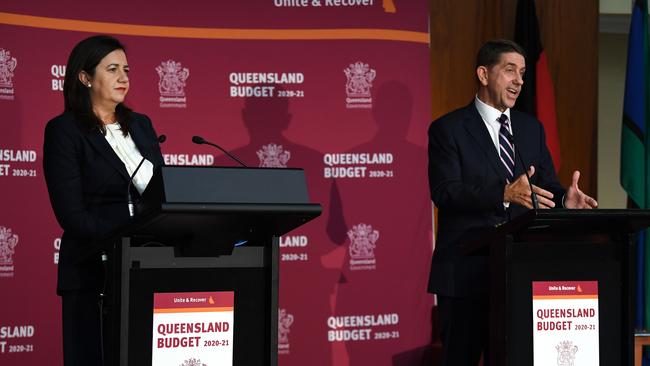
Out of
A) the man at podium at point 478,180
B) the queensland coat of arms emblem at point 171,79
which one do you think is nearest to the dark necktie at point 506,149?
the man at podium at point 478,180

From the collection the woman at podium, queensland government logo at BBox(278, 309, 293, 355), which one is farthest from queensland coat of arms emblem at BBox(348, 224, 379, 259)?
the woman at podium

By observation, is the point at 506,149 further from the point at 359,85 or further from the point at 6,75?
the point at 6,75

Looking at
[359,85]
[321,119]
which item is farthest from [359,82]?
[321,119]

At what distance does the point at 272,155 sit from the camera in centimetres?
562

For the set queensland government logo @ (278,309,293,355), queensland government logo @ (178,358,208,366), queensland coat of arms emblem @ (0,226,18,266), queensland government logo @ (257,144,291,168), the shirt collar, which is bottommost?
queensland government logo @ (278,309,293,355)

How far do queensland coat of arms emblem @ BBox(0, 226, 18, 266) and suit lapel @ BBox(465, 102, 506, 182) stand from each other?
105 inches

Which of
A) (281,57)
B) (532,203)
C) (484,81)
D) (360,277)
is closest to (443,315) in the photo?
(532,203)

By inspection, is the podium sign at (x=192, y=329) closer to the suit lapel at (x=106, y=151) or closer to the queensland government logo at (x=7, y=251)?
the suit lapel at (x=106, y=151)

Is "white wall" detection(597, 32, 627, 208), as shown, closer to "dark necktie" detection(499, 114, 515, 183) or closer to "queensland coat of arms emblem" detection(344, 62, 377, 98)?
"queensland coat of arms emblem" detection(344, 62, 377, 98)

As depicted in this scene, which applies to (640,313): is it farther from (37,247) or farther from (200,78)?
(37,247)

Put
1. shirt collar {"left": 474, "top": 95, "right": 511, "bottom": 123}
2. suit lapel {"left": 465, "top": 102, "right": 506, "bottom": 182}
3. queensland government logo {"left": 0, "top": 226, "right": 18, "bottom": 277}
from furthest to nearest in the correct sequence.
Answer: queensland government logo {"left": 0, "top": 226, "right": 18, "bottom": 277} < shirt collar {"left": 474, "top": 95, "right": 511, "bottom": 123} < suit lapel {"left": 465, "top": 102, "right": 506, "bottom": 182}

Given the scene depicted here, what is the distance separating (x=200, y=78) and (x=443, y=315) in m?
2.46

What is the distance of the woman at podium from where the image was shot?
10.1 feet

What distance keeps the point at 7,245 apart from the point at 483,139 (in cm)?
274
